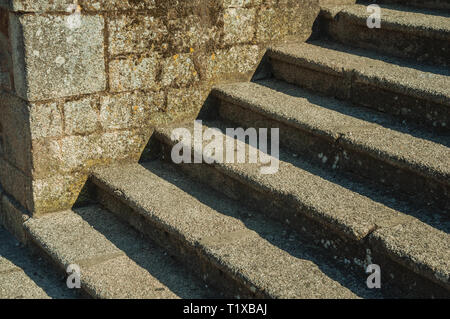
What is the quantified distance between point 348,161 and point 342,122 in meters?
→ 0.30

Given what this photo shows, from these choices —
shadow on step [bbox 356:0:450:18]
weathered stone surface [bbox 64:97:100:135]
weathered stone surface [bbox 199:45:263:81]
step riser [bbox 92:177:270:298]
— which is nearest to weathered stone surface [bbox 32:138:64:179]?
weathered stone surface [bbox 64:97:100:135]

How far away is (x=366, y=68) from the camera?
12.2ft

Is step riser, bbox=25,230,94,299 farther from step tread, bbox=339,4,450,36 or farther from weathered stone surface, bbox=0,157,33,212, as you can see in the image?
step tread, bbox=339,4,450,36

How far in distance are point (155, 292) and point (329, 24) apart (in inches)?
101

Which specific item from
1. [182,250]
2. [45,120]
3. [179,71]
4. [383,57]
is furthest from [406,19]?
[45,120]

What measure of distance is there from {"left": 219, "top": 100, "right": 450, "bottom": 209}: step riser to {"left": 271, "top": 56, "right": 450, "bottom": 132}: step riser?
18.1 inches

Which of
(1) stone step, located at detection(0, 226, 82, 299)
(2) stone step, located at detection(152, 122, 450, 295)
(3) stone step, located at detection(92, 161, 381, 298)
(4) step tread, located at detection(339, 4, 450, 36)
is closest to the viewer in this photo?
(2) stone step, located at detection(152, 122, 450, 295)

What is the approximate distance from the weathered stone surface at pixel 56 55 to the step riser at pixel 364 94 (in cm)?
134

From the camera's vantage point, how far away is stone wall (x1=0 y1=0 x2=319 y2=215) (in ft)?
11.4

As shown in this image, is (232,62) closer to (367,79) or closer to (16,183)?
(367,79)

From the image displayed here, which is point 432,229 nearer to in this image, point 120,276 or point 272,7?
point 120,276

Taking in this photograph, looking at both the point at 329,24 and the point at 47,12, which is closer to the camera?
the point at 47,12
